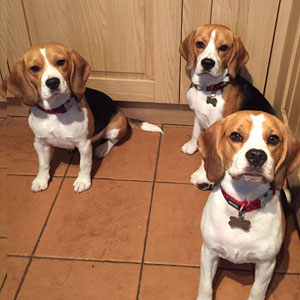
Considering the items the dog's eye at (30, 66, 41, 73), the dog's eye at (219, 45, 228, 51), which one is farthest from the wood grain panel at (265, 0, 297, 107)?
the dog's eye at (30, 66, 41, 73)

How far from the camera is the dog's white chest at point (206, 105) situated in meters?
2.56

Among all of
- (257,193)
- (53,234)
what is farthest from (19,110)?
(257,193)

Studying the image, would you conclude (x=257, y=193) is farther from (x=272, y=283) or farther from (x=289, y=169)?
(x=272, y=283)

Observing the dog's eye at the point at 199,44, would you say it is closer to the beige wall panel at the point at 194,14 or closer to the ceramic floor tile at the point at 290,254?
the beige wall panel at the point at 194,14

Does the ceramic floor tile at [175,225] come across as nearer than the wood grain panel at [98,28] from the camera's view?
Yes

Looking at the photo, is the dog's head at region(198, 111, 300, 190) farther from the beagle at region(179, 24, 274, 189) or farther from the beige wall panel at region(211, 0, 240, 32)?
the beige wall panel at region(211, 0, 240, 32)

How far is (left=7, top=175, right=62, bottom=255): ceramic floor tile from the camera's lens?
91.5 inches

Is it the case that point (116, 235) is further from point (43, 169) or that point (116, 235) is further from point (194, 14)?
point (194, 14)

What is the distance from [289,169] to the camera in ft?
5.25

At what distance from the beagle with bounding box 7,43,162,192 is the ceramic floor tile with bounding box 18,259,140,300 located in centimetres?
65

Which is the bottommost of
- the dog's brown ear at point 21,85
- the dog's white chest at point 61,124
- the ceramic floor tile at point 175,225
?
the ceramic floor tile at point 175,225

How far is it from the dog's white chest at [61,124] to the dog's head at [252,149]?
1082 millimetres

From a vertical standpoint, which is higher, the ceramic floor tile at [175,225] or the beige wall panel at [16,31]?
the beige wall panel at [16,31]

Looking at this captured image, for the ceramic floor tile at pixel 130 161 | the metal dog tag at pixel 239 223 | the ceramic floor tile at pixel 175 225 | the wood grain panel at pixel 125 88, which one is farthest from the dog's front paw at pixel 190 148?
the metal dog tag at pixel 239 223
